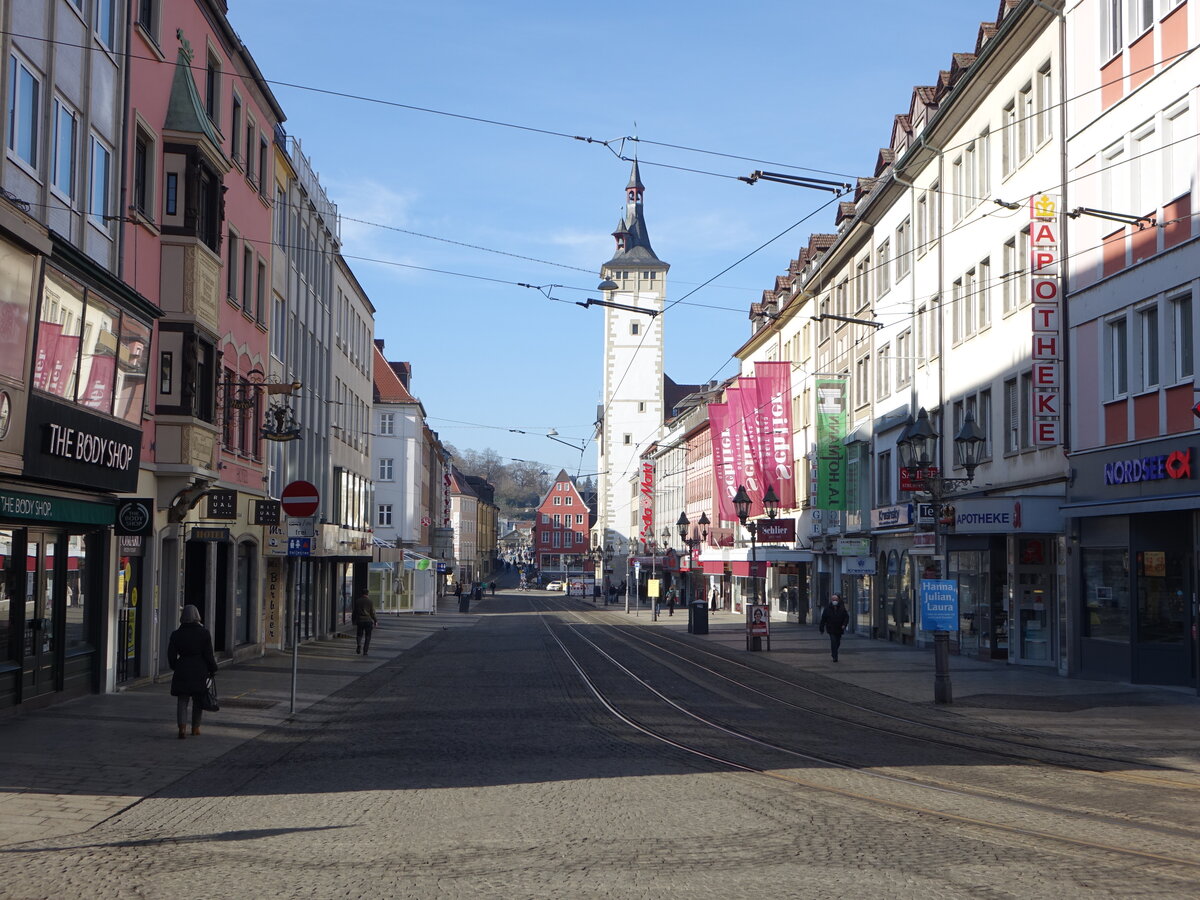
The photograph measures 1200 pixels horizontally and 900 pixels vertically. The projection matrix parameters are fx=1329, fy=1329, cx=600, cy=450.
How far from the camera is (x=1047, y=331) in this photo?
2736 cm

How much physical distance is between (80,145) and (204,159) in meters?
4.99

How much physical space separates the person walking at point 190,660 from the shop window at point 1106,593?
1704 cm

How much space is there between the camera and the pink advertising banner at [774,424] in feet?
176

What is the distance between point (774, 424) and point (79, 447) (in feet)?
127

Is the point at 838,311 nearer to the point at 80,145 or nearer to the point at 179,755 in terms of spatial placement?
the point at 80,145

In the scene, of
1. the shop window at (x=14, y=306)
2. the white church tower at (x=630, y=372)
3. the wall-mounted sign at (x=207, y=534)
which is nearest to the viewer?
the shop window at (x=14, y=306)

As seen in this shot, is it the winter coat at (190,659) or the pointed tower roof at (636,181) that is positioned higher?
the pointed tower roof at (636,181)

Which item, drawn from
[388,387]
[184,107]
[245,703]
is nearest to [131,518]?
[245,703]

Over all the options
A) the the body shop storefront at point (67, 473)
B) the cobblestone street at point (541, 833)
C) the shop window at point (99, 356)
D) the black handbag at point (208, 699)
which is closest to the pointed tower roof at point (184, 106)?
the the body shop storefront at point (67, 473)

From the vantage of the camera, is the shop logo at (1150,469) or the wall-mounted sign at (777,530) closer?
the shop logo at (1150,469)

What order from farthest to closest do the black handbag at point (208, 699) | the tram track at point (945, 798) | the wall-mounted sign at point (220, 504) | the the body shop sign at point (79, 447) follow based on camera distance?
the wall-mounted sign at point (220, 504) < the the body shop sign at point (79, 447) < the black handbag at point (208, 699) < the tram track at point (945, 798)

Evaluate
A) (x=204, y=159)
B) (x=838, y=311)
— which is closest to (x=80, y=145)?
(x=204, y=159)

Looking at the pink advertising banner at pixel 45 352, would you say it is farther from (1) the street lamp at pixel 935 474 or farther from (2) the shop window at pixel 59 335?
(1) the street lamp at pixel 935 474

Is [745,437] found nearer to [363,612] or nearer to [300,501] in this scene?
[363,612]
